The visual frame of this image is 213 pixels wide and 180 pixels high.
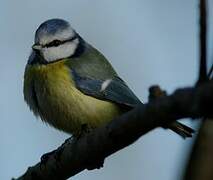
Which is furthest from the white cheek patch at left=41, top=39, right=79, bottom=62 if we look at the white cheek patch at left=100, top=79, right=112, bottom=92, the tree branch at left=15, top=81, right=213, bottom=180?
the tree branch at left=15, top=81, right=213, bottom=180

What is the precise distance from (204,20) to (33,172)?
1.32 m

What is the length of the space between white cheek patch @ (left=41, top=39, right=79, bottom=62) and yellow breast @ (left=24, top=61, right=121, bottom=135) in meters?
0.14

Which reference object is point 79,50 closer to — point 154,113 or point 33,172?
point 33,172

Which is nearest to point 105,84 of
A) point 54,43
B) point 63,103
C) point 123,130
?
point 63,103

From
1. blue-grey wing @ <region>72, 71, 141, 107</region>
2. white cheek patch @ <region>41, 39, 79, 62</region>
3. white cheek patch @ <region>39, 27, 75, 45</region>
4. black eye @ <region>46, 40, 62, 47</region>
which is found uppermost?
white cheek patch @ <region>39, 27, 75, 45</region>

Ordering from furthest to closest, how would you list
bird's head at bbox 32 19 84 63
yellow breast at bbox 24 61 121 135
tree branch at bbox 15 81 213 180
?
bird's head at bbox 32 19 84 63 → yellow breast at bbox 24 61 121 135 → tree branch at bbox 15 81 213 180

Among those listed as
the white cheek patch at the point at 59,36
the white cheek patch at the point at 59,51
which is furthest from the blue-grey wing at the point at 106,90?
the white cheek patch at the point at 59,36

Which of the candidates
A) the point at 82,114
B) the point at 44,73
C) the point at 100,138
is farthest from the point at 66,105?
the point at 100,138

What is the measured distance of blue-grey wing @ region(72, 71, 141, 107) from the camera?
2.80 metres

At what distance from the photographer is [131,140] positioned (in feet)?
4.19

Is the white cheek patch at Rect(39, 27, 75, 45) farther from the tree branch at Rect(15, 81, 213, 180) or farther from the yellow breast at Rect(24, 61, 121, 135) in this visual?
the tree branch at Rect(15, 81, 213, 180)

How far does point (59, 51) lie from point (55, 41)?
0.09 metres

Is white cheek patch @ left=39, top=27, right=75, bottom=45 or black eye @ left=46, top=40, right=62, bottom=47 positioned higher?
white cheek patch @ left=39, top=27, right=75, bottom=45

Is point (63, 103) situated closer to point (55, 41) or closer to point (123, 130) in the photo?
point (55, 41)
